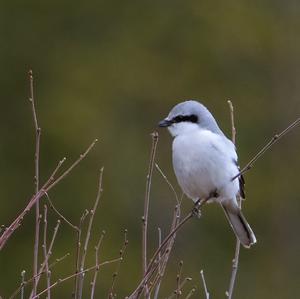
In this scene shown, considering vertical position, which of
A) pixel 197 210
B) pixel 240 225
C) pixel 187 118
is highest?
pixel 187 118

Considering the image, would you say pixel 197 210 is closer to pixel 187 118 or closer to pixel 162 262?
pixel 187 118

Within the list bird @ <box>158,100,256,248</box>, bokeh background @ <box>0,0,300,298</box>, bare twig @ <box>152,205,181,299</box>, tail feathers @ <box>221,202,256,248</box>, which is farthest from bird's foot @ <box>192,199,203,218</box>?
bokeh background @ <box>0,0,300,298</box>

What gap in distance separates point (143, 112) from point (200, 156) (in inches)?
329

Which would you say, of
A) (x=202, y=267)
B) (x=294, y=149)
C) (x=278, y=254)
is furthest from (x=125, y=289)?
(x=294, y=149)

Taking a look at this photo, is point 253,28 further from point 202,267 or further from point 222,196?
point 222,196

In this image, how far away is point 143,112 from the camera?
45.0ft

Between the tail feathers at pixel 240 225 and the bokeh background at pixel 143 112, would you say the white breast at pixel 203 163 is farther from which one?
the bokeh background at pixel 143 112

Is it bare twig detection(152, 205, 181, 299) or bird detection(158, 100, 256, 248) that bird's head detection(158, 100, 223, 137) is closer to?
bird detection(158, 100, 256, 248)

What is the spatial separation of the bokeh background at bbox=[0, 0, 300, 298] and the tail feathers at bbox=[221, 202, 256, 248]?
6.57 m

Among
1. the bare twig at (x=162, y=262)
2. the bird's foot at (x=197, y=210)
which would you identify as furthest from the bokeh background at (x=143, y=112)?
the bare twig at (x=162, y=262)

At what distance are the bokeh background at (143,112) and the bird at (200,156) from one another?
6.89m

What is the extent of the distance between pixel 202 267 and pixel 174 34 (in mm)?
3525

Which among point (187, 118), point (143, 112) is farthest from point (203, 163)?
point (143, 112)

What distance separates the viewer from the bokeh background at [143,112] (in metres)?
12.9
